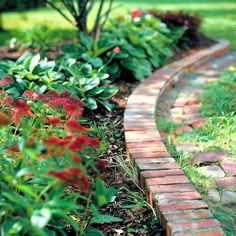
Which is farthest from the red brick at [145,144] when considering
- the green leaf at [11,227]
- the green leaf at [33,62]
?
the green leaf at [11,227]

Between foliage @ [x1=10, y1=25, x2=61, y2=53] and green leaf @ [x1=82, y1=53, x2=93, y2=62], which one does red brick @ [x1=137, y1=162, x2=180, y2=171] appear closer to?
green leaf @ [x1=82, y1=53, x2=93, y2=62]

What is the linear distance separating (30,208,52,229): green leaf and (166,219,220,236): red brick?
2.03ft

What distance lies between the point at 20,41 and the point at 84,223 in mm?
3655

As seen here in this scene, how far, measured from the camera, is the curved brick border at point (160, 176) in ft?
6.72

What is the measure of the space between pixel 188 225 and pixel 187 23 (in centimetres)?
431

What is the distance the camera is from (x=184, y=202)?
223 centimetres

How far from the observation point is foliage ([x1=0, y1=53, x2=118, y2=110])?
3.43 meters

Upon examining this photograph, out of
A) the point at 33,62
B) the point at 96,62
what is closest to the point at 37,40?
the point at 96,62

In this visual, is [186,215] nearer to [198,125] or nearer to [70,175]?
[70,175]

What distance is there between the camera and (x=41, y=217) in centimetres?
158

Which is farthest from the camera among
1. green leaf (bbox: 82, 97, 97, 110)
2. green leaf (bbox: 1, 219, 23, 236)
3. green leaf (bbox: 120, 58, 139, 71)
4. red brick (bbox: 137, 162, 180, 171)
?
green leaf (bbox: 120, 58, 139, 71)

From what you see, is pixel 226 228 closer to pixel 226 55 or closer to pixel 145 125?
pixel 145 125

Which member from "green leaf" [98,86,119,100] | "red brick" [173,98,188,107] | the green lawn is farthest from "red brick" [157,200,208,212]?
the green lawn

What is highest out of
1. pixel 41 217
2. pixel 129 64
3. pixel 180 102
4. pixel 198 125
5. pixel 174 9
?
pixel 41 217
